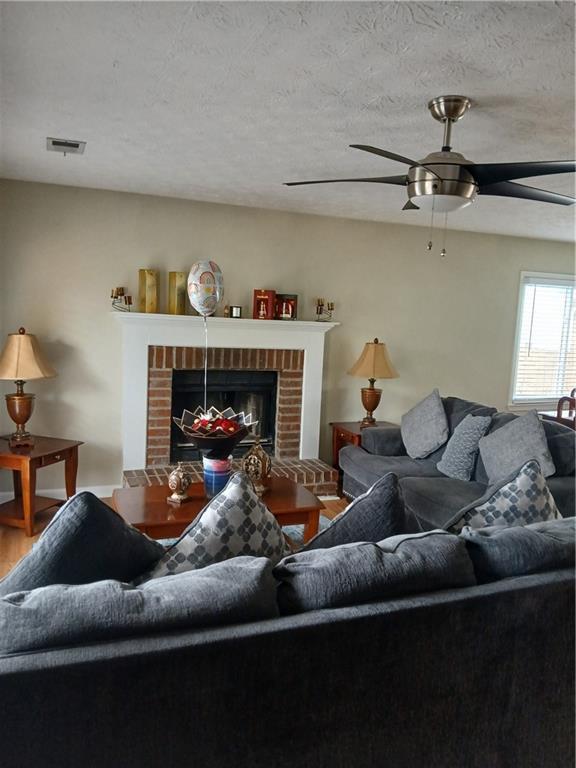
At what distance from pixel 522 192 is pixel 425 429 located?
2107mm

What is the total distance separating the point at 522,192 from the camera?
2.47 metres

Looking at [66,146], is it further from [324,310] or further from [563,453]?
[563,453]

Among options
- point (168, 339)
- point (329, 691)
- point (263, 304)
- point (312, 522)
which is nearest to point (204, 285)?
point (168, 339)

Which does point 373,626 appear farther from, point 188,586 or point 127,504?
point 127,504

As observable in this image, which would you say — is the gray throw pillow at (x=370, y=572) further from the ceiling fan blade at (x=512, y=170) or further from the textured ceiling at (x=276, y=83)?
the textured ceiling at (x=276, y=83)

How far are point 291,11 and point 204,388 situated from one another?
338 centimetres

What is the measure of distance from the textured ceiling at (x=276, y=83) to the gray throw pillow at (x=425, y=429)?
1.69m

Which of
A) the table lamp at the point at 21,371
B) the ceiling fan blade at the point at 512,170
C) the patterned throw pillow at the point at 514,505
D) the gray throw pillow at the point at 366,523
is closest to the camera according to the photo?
the gray throw pillow at the point at 366,523

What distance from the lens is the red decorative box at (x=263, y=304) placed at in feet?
15.5

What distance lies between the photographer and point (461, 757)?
1.39 meters

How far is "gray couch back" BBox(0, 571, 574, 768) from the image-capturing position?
3.33 ft

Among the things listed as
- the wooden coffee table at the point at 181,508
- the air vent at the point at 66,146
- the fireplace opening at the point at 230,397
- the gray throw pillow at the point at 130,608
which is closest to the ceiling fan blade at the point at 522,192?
the wooden coffee table at the point at 181,508

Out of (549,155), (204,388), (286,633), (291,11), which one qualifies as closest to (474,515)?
(286,633)

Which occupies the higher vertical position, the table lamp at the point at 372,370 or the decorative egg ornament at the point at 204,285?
the decorative egg ornament at the point at 204,285
